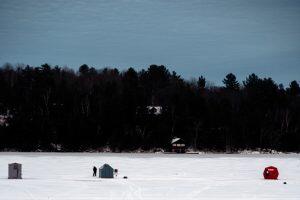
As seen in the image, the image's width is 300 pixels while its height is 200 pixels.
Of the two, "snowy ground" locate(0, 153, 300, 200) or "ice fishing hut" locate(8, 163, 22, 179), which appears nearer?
"snowy ground" locate(0, 153, 300, 200)

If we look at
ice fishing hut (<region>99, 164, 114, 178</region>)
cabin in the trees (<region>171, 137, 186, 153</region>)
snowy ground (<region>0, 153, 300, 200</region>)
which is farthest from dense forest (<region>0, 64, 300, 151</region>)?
ice fishing hut (<region>99, 164, 114, 178</region>)

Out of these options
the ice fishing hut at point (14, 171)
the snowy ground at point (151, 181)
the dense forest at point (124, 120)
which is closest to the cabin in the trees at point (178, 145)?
the dense forest at point (124, 120)

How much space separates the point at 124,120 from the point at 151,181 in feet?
197

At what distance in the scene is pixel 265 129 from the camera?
4358 inches

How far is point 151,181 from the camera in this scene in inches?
1710

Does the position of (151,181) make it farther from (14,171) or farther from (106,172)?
(14,171)

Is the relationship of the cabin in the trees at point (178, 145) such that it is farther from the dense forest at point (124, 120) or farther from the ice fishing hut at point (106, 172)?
the ice fishing hut at point (106, 172)

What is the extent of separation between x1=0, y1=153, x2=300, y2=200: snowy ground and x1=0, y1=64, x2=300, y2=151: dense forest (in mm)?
32610

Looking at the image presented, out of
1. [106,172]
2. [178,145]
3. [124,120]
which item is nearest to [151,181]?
[106,172]

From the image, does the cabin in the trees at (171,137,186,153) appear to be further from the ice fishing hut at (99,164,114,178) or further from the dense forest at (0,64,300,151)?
the ice fishing hut at (99,164,114,178)

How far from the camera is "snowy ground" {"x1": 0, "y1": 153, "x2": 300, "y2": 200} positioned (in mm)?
34625

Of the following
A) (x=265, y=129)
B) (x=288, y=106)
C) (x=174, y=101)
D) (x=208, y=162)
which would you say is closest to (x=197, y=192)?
(x=208, y=162)

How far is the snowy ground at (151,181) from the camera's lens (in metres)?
34.6

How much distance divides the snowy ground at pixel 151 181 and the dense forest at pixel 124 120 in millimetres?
32610
